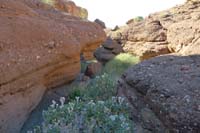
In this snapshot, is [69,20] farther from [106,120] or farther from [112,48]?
[112,48]

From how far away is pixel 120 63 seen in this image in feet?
44.1

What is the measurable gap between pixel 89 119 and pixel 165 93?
44.4 inches

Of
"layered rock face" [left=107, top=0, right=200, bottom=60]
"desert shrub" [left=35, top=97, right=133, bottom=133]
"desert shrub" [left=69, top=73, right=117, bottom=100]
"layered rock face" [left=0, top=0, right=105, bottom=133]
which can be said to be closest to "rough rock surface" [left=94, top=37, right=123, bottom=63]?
"layered rock face" [left=107, top=0, right=200, bottom=60]

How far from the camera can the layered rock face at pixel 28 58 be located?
5867mm

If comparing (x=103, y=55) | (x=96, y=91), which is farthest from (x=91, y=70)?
(x=103, y=55)

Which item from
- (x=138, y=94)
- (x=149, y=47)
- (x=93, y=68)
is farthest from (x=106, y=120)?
(x=149, y=47)

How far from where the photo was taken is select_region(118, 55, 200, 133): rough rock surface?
4770 mm

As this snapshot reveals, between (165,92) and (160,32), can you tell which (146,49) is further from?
(165,92)

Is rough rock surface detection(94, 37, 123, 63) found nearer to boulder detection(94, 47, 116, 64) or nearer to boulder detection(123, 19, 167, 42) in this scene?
boulder detection(94, 47, 116, 64)

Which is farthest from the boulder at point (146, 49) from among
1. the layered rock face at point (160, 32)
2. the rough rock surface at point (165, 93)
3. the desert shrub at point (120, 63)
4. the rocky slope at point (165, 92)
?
the rough rock surface at point (165, 93)

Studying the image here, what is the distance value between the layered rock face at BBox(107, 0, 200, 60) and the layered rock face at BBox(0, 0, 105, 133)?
5739 mm

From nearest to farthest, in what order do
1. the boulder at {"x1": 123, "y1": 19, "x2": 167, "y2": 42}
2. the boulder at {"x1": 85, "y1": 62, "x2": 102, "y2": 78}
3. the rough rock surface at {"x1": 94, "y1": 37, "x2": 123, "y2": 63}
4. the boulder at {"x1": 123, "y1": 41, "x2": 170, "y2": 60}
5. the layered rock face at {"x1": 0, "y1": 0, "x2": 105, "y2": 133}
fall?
1. the layered rock face at {"x1": 0, "y1": 0, "x2": 105, "y2": 133}
2. the boulder at {"x1": 85, "y1": 62, "x2": 102, "y2": 78}
3. the boulder at {"x1": 123, "y1": 41, "x2": 170, "y2": 60}
4. the boulder at {"x1": 123, "y1": 19, "x2": 167, "y2": 42}
5. the rough rock surface at {"x1": 94, "y1": 37, "x2": 123, "y2": 63}

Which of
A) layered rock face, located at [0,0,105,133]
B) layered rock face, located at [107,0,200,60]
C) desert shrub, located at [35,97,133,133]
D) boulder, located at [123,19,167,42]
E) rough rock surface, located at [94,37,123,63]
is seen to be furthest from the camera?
rough rock surface, located at [94,37,123,63]

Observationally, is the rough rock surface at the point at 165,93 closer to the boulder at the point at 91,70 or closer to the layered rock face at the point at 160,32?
the boulder at the point at 91,70
